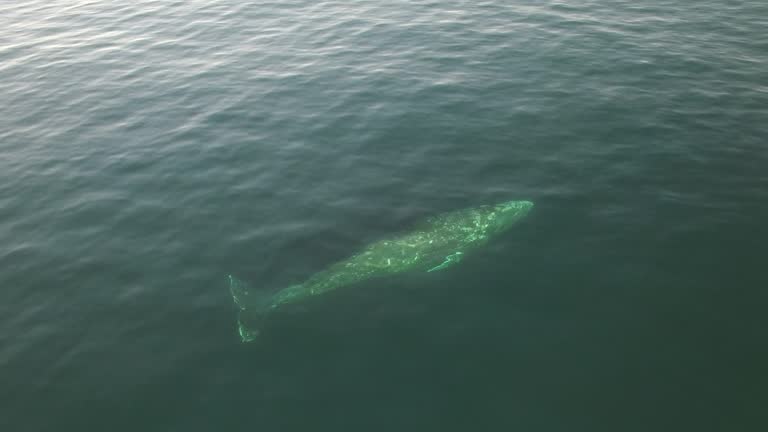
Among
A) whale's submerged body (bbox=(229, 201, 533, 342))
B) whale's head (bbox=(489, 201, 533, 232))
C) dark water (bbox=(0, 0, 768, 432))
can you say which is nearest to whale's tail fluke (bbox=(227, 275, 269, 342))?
whale's submerged body (bbox=(229, 201, 533, 342))

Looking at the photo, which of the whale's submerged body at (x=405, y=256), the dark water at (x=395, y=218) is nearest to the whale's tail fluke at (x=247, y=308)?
the whale's submerged body at (x=405, y=256)

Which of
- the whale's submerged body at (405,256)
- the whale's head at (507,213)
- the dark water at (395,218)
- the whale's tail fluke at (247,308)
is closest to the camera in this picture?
the dark water at (395,218)

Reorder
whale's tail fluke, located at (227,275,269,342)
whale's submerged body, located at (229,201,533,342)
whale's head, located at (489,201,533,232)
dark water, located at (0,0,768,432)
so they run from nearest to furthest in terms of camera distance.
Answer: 1. dark water, located at (0,0,768,432)
2. whale's tail fluke, located at (227,275,269,342)
3. whale's submerged body, located at (229,201,533,342)
4. whale's head, located at (489,201,533,232)

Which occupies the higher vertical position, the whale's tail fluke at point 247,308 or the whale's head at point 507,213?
the whale's head at point 507,213

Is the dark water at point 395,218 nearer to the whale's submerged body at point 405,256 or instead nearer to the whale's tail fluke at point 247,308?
the whale's tail fluke at point 247,308

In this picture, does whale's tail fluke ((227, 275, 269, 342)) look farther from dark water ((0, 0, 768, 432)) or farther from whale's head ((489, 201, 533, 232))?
whale's head ((489, 201, 533, 232))

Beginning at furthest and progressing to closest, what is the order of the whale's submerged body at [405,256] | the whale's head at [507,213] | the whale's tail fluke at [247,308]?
the whale's head at [507,213] → the whale's submerged body at [405,256] → the whale's tail fluke at [247,308]

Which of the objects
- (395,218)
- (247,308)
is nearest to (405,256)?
(395,218)
